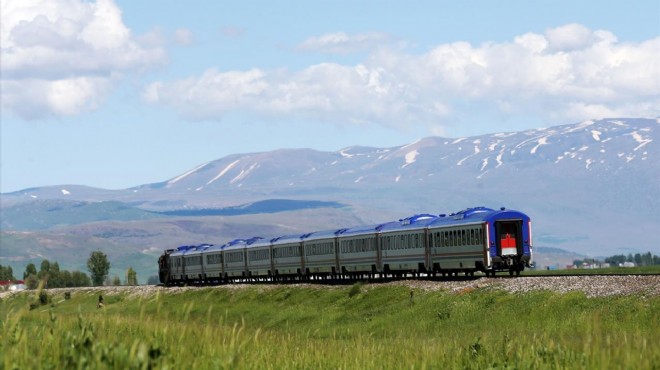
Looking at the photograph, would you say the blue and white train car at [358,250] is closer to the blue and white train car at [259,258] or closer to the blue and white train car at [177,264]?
the blue and white train car at [259,258]

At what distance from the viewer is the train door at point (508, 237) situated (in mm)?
60625

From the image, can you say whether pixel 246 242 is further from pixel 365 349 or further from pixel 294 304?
pixel 365 349

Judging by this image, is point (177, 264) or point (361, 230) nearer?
point (361, 230)

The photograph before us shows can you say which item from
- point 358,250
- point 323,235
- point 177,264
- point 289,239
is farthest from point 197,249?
point 358,250

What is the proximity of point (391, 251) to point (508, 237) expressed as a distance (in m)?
14.3

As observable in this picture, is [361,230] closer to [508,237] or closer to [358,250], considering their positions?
[358,250]

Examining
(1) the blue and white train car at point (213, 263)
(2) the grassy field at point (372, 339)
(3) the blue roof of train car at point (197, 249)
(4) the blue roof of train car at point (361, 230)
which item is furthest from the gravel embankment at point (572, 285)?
(3) the blue roof of train car at point (197, 249)

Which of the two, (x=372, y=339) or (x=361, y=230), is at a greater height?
(x=361, y=230)

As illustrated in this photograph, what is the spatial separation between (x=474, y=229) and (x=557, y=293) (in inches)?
602

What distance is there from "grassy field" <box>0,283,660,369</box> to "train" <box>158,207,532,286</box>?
8.00 m

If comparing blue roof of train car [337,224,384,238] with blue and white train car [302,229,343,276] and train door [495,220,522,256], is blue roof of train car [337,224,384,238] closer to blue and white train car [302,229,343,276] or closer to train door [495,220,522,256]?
blue and white train car [302,229,343,276]

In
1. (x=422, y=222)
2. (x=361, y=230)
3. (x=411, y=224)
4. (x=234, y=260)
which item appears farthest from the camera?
(x=234, y=260)

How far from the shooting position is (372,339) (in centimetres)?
2803

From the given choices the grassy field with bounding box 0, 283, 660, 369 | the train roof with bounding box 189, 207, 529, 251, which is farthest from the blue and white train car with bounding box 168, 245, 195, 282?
the grassy field with bounding box 0, 283, 660, 369
